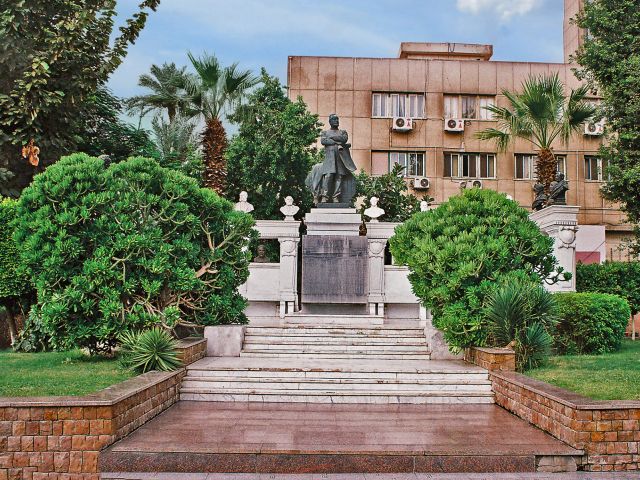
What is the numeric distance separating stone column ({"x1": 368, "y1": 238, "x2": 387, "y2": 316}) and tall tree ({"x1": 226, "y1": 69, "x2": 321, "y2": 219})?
9.24 metres

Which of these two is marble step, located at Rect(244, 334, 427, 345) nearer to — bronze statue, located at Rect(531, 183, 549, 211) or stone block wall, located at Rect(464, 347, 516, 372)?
stone block wall, located at Rect(464, 347, 516, 372)

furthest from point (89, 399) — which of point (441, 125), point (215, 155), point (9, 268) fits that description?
point (441, 125)

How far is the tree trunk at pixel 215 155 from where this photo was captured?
81.6ft

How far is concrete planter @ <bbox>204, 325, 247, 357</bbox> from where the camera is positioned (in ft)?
40.1

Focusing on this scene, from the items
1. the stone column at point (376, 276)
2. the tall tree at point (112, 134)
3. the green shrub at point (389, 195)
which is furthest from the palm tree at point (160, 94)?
the stone column at point (376, 276)

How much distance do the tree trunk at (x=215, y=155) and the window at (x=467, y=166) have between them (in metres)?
12.6

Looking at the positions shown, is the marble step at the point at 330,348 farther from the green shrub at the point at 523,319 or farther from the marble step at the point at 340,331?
the green shrub at the point at 523,319

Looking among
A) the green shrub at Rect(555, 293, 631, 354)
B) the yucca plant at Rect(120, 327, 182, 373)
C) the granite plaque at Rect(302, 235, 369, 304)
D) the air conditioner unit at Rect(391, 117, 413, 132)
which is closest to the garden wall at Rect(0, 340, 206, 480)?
the yucca plant at Rect(120, 327, 182, 373)

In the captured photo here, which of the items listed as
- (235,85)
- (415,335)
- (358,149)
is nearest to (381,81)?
(358,149)

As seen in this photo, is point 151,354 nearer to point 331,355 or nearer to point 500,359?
point 331,355

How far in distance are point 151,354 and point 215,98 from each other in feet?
58.6

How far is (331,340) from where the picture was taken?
1299 cm

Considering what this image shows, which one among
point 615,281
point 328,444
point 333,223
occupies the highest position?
point 333,223

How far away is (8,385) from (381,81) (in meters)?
27.5
